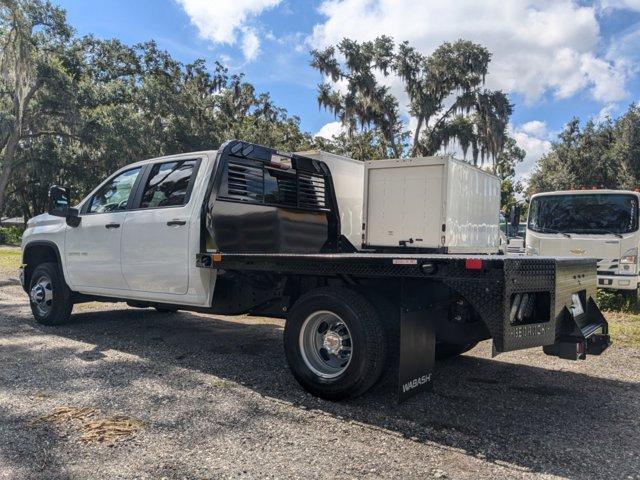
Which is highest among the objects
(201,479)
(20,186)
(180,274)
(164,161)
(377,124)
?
(377,124)

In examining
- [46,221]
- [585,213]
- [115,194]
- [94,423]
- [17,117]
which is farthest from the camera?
[17,117]

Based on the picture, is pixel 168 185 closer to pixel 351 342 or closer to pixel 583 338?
pixel 351 342

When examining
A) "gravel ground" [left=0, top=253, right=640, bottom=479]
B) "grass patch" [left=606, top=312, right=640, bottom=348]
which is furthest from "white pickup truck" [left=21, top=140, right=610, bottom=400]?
"grass patch" [left=606, top=312, right=640, bottom=348]

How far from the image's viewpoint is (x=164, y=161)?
6.06 metres

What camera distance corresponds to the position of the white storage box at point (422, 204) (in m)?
8.59

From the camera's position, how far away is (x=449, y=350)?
5680 millimetres

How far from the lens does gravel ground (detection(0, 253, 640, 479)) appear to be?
10.6 feet

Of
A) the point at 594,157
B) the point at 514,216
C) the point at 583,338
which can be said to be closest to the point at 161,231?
the point at 583,338

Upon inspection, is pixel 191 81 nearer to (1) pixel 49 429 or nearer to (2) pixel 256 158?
(2) pixel 256 158

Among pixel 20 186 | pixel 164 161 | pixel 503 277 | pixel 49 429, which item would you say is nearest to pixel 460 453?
pixel 503 277

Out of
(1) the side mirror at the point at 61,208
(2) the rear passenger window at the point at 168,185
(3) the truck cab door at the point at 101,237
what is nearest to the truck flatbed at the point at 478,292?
(2) the rear passenger window at the point at 168,185

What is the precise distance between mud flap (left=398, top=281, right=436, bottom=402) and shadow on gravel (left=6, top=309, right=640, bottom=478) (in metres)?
0.26

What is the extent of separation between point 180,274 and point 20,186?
3716 centimetres

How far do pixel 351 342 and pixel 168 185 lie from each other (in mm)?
2895
